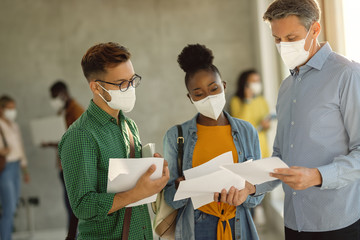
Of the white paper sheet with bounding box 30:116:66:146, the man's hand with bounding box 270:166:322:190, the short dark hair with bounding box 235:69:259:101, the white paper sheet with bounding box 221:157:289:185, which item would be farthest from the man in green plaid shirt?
the white paper sheet with bounding box 30:116:66:146

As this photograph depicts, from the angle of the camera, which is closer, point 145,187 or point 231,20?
point 145,187

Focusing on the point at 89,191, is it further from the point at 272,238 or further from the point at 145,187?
the point at 272,238

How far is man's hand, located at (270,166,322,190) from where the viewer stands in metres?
1.64

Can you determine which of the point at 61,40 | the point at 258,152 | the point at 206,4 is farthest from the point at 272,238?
the point at 61,40

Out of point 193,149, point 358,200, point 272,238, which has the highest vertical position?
point 193,149

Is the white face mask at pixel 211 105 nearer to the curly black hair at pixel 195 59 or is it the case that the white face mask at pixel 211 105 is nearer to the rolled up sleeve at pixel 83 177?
the curly black hair at pixel 195 59

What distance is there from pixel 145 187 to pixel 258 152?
731mm

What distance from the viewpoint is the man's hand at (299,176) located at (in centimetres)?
164

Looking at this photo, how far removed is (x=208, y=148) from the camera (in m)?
2.19

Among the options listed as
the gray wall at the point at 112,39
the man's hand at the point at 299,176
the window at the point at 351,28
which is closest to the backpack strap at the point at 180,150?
the man's hand at the point at 299,176

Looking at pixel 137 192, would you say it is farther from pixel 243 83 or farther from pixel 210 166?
pixel 243 83

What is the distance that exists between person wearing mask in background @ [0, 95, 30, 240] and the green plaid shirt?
365cm

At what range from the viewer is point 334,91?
177cm

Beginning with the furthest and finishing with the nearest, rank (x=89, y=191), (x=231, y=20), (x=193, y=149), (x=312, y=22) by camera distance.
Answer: (x=231, y=20) < (x=193, y=149) < (x=312, y=22) < (x=89, y=191)
